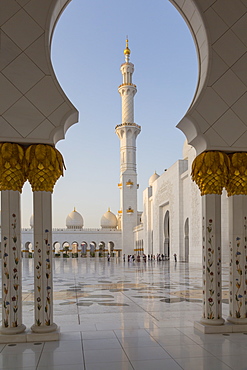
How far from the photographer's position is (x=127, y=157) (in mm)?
31219

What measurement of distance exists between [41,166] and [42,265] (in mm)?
915

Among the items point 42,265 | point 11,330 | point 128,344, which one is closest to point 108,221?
point 42,265

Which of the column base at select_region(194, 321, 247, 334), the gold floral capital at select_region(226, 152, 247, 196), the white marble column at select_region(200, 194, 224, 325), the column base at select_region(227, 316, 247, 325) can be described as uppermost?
the gold floral capital at select_region(226, 152, 247, 196)

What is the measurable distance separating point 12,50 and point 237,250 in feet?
9.50

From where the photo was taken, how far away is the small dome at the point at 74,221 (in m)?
38.2

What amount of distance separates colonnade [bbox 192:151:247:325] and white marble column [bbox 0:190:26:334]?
1773 mm

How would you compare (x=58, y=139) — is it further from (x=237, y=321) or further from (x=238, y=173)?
(x=237, y=321)

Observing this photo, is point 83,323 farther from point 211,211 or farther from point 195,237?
point 195,237

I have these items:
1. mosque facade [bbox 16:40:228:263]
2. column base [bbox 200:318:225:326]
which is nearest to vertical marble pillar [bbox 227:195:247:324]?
column base [bbox 200:318:225:326]

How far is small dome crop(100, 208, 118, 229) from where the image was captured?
127 feet

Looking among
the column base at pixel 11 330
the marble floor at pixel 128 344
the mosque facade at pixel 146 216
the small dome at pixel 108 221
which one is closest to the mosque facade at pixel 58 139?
the column base at pixel 11 330

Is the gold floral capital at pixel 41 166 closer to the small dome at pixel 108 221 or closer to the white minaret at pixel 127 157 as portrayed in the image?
the white minaret at pixel 127 157

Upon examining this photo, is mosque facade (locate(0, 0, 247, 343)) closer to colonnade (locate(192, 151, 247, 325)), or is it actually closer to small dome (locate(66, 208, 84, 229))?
colonnade (locate(192, 151, 247, 325))

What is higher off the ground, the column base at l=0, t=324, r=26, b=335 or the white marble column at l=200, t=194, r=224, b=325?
the white marble column at l=200, t=194, r=224, b=325
